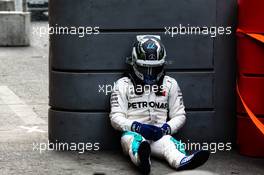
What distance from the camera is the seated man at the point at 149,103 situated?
646cm

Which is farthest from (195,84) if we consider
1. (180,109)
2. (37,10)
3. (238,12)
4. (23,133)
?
(37,10)

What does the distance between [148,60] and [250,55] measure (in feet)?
3.00

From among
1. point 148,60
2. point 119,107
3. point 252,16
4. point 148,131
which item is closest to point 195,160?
point 148,131

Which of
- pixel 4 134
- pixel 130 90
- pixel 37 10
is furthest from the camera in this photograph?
pixel 37 10

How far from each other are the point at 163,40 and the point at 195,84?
51cm

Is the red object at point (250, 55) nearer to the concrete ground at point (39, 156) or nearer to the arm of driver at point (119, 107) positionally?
the concrete ground at point (39, 156)

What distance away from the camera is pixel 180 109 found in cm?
674

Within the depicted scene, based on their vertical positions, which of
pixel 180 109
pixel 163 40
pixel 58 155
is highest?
pixel 163 40

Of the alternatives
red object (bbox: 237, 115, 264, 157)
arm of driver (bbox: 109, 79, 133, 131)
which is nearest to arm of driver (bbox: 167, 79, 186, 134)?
arm of driver (bbox: 109, 79, 133, 131)

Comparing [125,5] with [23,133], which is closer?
[125,5]

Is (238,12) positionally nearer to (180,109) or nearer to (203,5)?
(203,5)

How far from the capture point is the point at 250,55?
6652 millimetres

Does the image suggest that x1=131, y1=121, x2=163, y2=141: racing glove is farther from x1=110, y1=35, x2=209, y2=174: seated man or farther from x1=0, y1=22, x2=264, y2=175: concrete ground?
x1=0, y1=22, x2=264, y2=175: concrete ground

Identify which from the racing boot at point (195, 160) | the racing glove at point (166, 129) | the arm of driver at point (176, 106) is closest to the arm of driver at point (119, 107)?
the racing glove at point (166, 129)
